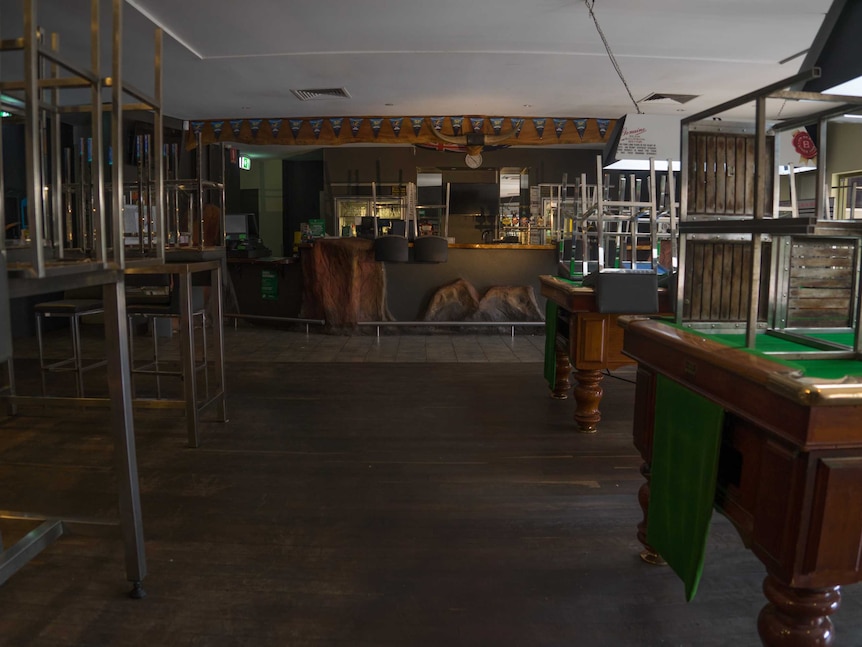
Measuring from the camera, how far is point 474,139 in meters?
9.39

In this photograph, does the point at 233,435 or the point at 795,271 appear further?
the point at 233,435

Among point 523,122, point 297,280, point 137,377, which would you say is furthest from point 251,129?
point 137,377

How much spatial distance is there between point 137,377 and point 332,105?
17.8 ft

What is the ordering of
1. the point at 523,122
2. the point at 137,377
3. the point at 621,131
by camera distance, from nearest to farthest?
the point at 137,377 < the point at 621,131 < the point at 523,122

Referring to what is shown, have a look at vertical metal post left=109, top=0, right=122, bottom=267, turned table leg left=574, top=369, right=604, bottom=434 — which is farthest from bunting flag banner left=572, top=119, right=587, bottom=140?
vertical metal post left=109, top=0, right=122, bottom=267

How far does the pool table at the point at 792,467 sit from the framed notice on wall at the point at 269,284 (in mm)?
6999

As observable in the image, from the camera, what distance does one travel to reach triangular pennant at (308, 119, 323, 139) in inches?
389

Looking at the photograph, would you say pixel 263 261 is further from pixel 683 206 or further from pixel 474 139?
pixel 683 206

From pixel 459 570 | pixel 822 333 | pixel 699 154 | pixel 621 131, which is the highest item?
pixel 621 131

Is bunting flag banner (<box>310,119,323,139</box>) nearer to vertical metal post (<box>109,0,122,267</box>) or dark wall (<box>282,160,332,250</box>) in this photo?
dark wall (<box>282,160,332,250</box>)

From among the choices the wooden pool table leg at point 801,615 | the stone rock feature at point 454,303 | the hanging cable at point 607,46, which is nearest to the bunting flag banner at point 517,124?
the hanging cable at point 607,46

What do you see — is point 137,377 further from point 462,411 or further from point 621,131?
point 621,131

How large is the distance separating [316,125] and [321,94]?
1374 mm

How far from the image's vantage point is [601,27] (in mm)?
5891
